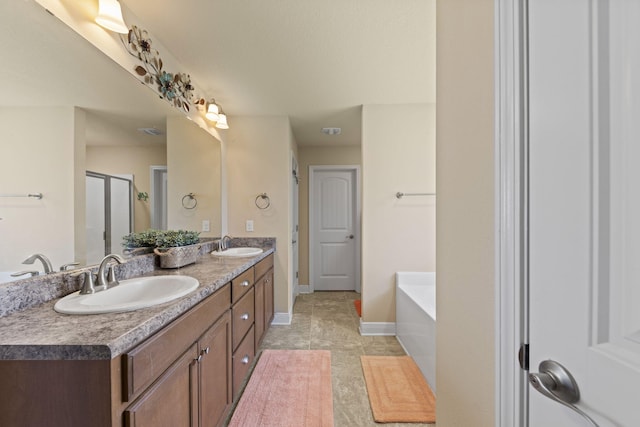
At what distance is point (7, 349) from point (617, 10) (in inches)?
59.1

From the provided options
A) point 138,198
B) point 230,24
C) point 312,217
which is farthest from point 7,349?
point 312,217

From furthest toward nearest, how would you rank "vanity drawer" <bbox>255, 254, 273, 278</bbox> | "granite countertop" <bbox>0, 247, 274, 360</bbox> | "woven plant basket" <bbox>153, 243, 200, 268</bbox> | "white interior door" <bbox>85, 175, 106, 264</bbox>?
1. "vanity drawer" <bbox>255, 254, 273, 278</bbox>
2. "woven plant basket" <bbox>153, 243, 200, 268</bbox>
3. "white interior door" <bbox>85, 175, 106, 264</bbox>
4. "granite countertop" <bbox>0, 247, 274, 360</bbox>

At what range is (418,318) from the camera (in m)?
1.97

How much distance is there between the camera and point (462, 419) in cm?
78

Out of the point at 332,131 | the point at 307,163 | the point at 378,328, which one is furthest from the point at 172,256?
the point at 307,163

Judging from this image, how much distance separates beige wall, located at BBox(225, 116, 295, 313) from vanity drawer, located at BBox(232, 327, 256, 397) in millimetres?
937

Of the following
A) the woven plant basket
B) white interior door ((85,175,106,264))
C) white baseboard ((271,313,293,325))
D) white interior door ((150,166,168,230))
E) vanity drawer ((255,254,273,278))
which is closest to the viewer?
white interior door ((85,175,106,264))

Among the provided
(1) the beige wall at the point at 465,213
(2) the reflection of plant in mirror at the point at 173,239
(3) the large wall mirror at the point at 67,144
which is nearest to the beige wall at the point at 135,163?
(3) the large wall mirror at the point at 67,144

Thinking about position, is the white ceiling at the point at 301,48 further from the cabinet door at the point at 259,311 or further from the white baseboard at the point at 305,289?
the white baseboard at the point at 305,289

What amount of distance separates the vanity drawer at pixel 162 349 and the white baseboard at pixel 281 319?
1613 millimetres

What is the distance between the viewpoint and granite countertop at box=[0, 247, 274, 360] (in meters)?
0.68

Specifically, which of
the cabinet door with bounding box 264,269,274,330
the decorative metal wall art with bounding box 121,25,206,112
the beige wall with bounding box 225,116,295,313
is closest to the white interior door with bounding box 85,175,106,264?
the decorative metal wall art with bounding box 121,25,206,112

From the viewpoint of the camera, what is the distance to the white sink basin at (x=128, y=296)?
89 cm

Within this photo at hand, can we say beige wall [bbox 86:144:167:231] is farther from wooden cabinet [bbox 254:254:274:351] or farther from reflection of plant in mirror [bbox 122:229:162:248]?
wooden cabinet [bbox 254:254:274:351]
